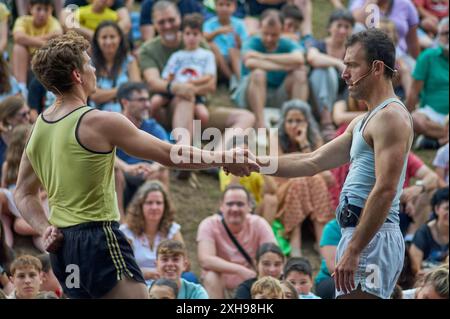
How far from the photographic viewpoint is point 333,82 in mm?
13445

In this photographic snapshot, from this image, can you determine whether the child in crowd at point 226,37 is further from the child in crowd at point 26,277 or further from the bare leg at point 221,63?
the child in crowd at point 26,277

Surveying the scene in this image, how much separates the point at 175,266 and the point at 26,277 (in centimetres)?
122

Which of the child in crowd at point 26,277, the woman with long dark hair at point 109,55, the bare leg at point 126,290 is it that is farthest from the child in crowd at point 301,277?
A: the bare leg at point 126,290

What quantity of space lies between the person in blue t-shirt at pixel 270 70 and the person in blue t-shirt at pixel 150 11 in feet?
3.09

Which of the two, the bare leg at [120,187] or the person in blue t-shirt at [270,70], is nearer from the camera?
the bare leg at [120,187]

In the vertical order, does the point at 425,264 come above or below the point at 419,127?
below

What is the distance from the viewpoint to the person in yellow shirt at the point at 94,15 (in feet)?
44.5

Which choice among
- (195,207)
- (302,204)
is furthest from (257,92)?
(302,204)

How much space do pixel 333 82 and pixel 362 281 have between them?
639 centimetres

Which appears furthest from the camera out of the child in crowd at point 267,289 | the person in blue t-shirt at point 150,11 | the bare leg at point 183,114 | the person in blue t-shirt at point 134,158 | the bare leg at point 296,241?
the person in blue t-shirt at point 150,11

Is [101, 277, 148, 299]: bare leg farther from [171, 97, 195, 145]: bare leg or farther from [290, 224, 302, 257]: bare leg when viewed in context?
[171, 97, 195, 145]: bare leg

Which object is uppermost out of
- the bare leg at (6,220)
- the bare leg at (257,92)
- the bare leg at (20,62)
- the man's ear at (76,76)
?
the bare leg at (20,62)
